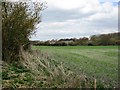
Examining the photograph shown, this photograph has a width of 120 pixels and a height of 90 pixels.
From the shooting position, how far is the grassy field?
345 inches

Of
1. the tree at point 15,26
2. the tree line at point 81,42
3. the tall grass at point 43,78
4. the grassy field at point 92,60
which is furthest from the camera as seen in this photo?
the tree line at point 81,42

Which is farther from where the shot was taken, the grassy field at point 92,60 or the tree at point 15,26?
the tree at point 15,26

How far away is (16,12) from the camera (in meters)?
11.5

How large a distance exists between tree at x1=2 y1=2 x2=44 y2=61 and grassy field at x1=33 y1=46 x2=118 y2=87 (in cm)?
160

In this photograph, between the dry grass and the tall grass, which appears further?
the tall grass

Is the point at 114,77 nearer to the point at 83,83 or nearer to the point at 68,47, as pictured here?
the point at 83,83

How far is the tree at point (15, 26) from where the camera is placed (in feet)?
37.3

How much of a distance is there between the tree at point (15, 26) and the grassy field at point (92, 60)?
1.60m

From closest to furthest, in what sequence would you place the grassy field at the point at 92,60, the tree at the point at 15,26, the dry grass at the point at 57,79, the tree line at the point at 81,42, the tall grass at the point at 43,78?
1. the dry grass at the point at 57,79
2. the tall grass at the point at 43,78
3. the grassy field at the point at 92,60
4. the tree at the point at 15,26
5. the tree line at the point at 81,42

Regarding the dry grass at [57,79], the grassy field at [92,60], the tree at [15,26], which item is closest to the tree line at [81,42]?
the grassy field at [92,60]

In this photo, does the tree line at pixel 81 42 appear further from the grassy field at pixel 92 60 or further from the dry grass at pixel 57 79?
the dry grass at pixel 57 79

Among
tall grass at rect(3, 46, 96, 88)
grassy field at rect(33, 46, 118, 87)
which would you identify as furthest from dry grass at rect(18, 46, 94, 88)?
grassy field at rect(33, 46, 118, 87)

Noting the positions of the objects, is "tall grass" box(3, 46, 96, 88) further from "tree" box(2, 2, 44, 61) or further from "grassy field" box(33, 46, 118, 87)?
"tree" box(2, 2, 44, 61)

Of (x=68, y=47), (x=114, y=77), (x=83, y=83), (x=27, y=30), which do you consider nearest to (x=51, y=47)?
(x=68, y=47)
